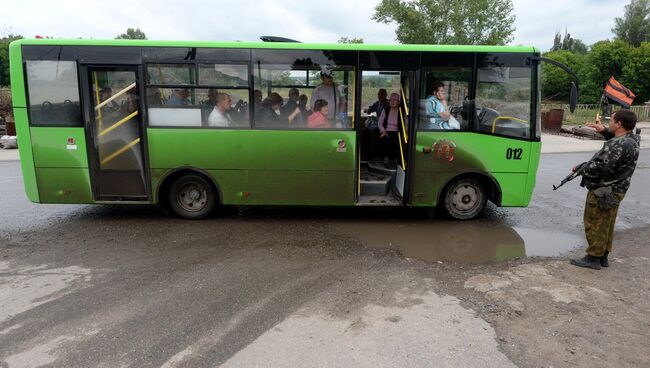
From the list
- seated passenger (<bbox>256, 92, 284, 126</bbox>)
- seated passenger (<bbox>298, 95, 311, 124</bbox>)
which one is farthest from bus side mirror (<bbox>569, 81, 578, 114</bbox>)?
seated passenger (<bbox>256, 92, 284, 126</bbox>)

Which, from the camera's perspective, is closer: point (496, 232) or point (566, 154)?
point (496, 232)

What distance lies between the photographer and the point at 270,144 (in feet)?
23.5

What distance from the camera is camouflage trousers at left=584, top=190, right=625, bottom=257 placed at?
5.33 meters

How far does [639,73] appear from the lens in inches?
1652

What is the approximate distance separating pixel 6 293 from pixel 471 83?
261 inches

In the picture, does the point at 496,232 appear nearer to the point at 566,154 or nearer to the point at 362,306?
the point at 362,306

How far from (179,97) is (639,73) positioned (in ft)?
156

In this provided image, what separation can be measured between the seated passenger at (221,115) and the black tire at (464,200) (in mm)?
3734

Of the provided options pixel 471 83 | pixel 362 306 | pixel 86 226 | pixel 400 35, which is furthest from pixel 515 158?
pixel 400 35

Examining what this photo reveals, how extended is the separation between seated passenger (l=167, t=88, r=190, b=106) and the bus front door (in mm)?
509

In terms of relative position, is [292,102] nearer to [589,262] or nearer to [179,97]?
[179,97]

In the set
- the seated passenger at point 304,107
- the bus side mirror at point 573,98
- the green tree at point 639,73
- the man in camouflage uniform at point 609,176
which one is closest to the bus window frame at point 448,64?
the bus side mirror at point 573,98

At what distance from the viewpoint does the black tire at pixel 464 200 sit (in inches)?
296

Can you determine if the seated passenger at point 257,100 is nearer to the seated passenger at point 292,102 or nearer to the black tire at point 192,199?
the seated passenger at point 292,102
